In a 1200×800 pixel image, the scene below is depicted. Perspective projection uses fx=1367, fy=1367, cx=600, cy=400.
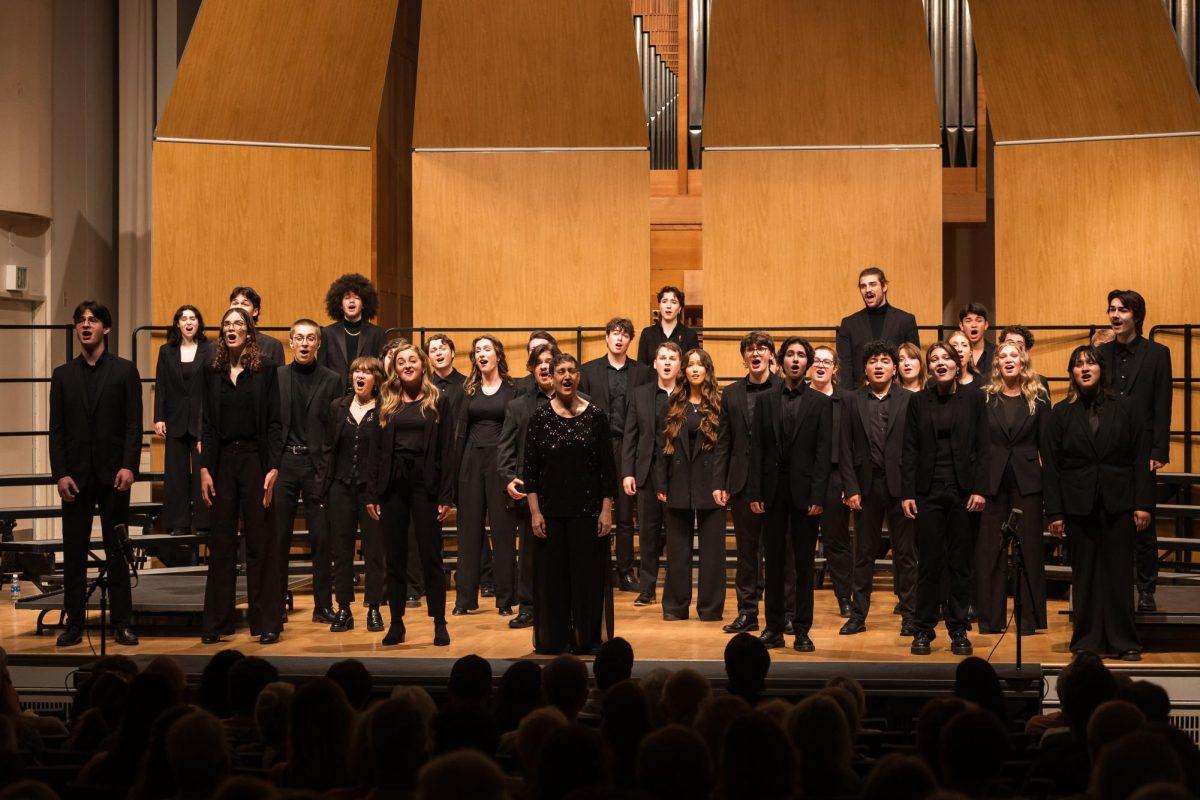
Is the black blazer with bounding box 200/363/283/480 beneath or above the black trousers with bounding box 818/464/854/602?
above

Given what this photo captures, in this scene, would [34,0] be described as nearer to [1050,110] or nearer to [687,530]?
[687,530]

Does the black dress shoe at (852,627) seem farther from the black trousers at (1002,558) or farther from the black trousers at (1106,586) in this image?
the black trousers at (1106,586)

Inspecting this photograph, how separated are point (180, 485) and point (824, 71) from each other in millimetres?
5157

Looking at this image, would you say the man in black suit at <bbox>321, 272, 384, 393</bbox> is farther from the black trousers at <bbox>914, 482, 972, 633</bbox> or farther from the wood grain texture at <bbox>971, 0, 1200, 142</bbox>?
the wood grain texture at <bbox>971, 0, 1200, 142</bbox>

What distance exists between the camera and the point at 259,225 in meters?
9.43

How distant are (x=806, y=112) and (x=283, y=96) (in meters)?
3.65

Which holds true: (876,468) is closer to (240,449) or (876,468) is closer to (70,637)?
(240,449)

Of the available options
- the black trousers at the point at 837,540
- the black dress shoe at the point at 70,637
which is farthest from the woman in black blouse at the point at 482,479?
the black dress shoe at the point at 70,637

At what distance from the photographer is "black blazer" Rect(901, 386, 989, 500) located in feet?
20.0

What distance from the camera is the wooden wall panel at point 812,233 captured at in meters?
9.49

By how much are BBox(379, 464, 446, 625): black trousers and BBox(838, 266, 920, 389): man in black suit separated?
9.01ft

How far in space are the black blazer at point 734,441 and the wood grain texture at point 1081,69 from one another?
369 cm

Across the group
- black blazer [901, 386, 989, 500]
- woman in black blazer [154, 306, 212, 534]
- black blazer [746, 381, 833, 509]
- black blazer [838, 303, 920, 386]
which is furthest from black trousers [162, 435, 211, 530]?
black blazer [901, 386, 989, 500]

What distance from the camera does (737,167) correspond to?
9.70 meters
